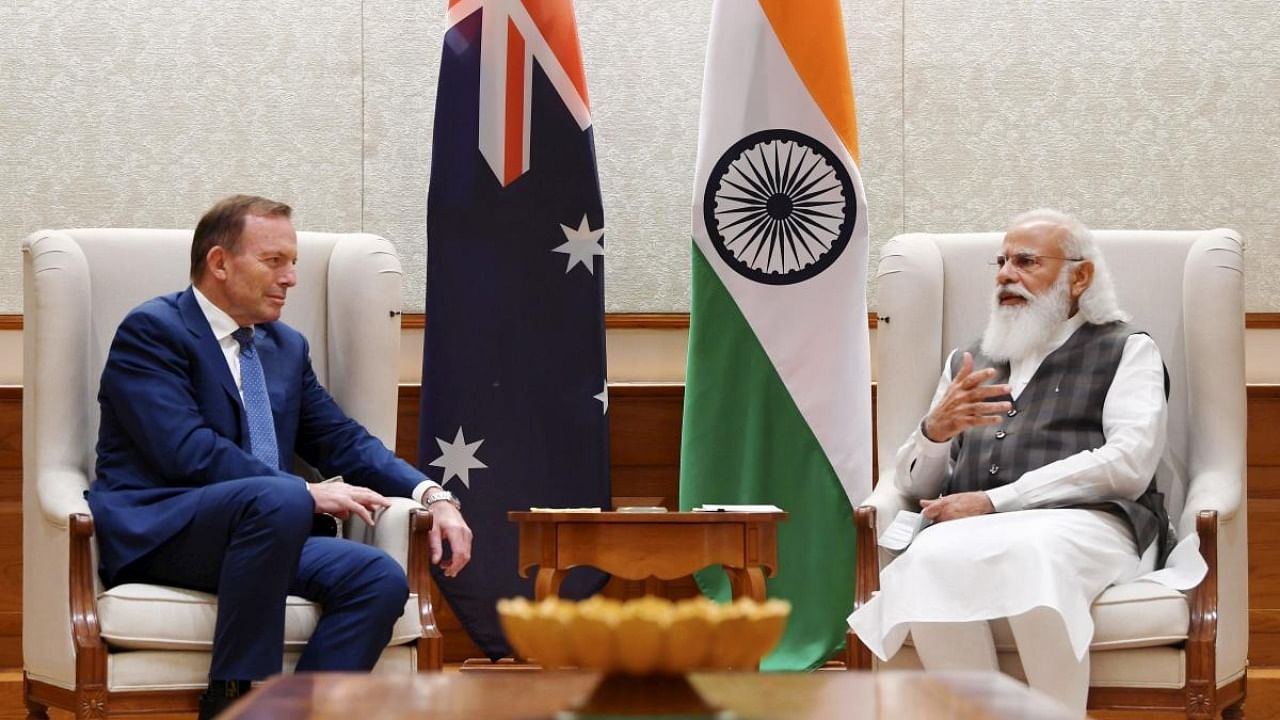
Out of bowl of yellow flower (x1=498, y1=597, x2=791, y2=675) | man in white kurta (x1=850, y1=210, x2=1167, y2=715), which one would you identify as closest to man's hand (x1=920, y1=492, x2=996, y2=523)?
man in white kurta (x1=850, y1=210, x2=1167, y2=715)

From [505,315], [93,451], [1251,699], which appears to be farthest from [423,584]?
[1251,699]

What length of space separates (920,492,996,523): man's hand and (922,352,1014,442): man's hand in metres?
0.13

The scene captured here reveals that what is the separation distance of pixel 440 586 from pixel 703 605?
2.52m

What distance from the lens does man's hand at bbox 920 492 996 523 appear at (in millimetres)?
3332

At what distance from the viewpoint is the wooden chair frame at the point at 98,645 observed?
2.89 m

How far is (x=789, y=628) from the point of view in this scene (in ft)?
13.1

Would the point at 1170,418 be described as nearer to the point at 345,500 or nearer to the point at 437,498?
the point at 437,498

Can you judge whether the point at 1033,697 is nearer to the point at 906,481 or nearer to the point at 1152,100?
the point at 906,481

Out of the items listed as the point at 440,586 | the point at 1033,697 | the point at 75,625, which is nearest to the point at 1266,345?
the point at 440,586

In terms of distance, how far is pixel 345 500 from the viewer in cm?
311

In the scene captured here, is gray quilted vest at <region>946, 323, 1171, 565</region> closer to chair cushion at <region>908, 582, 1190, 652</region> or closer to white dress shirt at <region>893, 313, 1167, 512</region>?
white dress shirt at <region>893, 313, 1167, 512</region>

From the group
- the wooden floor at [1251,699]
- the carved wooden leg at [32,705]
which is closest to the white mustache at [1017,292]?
the wooden floor at [1251,699]

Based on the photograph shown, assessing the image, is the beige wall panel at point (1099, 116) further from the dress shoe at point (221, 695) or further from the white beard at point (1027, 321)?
the dress shoe at point (221, 695)

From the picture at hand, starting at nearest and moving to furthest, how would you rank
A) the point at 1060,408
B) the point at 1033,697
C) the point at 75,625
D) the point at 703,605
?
the point at 703,605 → the point at 1033,697 → the point at 75,625 → the point at 1060,408
